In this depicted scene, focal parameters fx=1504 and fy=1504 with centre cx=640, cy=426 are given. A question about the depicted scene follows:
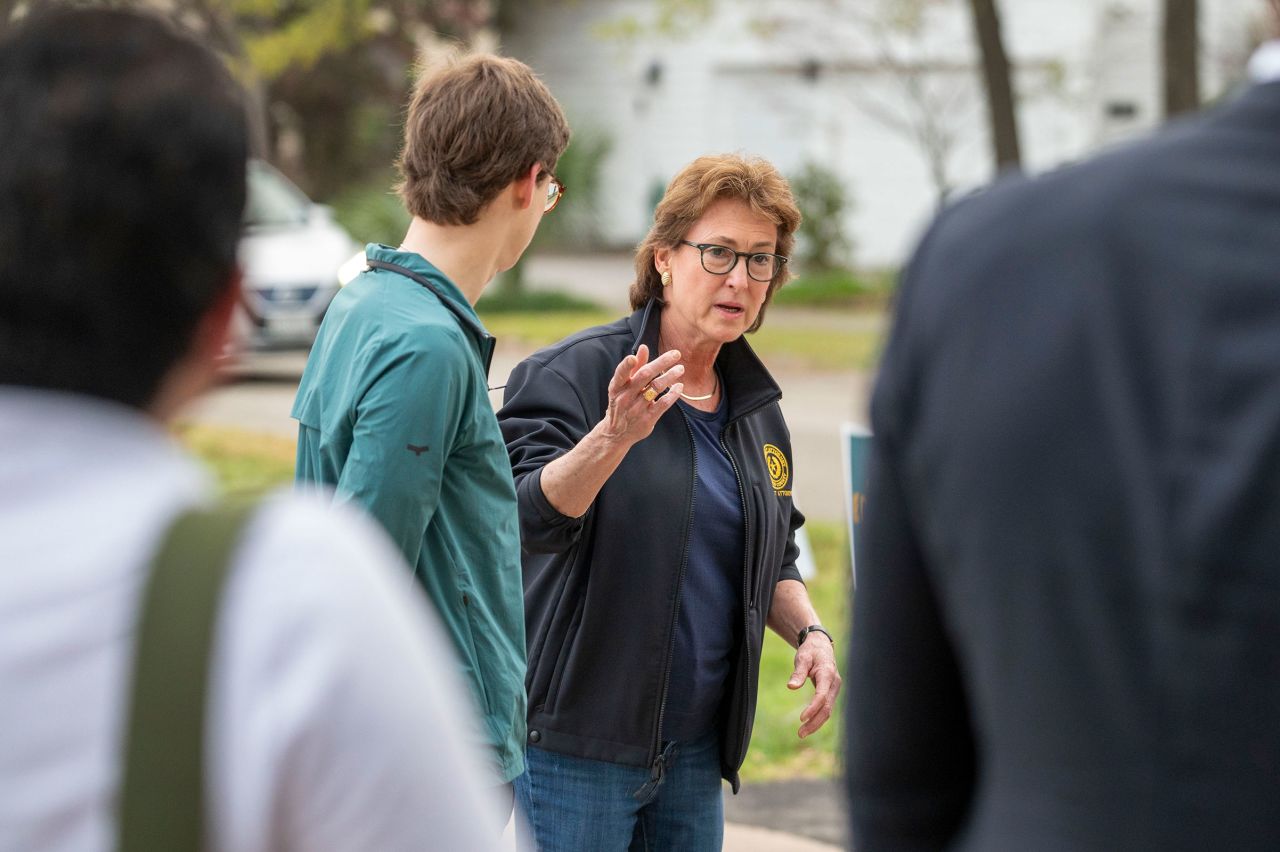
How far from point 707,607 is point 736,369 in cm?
63

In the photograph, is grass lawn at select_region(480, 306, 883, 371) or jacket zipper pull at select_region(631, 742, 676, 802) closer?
jacket zipper pull at select_region(631, 742, 676, 802)

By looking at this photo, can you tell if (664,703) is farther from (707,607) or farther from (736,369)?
(736,369)

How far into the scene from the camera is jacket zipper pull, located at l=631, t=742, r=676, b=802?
3352 mm

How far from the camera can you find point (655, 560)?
333 centimetres

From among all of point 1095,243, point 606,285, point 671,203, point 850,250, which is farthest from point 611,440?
point 850,250

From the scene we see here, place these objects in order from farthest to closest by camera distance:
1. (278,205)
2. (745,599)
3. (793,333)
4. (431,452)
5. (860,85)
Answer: (860,85), (793,333), (278,205), (745,599), (431,452)

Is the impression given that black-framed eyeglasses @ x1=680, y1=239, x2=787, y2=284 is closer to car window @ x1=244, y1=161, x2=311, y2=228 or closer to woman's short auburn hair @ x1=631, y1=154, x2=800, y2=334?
woman's short auburn hair @ x1=631, y1=154, x2=800, y2=334

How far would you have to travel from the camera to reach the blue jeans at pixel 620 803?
333 centimetres

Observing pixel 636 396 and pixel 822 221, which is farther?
pixel 822 221

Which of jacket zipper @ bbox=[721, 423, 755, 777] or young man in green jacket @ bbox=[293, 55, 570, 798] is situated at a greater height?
young man in green jacket @ bbox=[293, 55, 570, 798]

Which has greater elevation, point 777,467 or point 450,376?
point 450,376

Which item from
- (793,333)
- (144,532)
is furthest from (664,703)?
(793,333)

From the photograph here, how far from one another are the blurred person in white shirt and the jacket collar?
92.5 inches

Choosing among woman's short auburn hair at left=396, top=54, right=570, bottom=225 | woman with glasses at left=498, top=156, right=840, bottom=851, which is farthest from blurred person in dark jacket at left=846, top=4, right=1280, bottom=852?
woman with glasses at left=498, top=156, right=840, bottom=851
